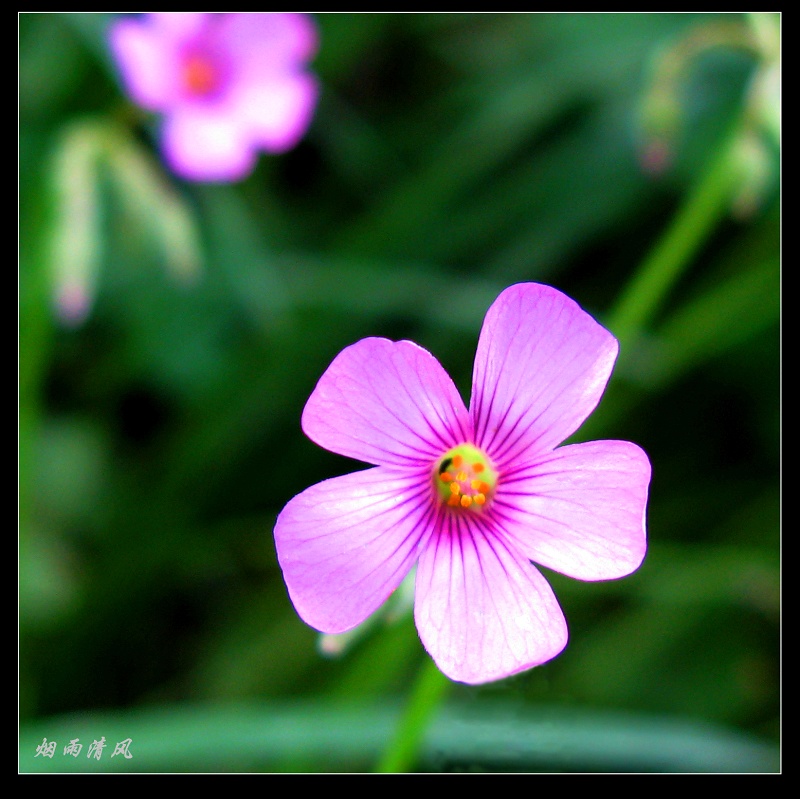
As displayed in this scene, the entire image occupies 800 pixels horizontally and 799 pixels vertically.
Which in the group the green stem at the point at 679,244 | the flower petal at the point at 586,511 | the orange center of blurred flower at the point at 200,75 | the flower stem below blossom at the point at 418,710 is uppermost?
the orange center of blurred flower at the point at 200,75

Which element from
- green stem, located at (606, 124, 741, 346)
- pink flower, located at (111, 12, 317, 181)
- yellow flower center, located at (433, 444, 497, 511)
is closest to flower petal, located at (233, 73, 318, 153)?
pink flower, located at (111, 12, 317, 181)

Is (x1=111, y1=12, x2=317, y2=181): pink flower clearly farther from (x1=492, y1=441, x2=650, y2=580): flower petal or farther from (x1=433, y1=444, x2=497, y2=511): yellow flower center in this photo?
(x1=492, y1=441, x2=650, y2=580): flower petal

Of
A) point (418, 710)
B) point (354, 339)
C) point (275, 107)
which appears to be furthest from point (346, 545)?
point (275, 107)

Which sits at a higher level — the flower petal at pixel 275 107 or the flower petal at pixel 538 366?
the flower petal at pixel 275 107

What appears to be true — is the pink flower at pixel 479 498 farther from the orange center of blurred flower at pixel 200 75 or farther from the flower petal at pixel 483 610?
the orange center of blurred flower at pixel 200 75

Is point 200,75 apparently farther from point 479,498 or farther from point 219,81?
point 479,498

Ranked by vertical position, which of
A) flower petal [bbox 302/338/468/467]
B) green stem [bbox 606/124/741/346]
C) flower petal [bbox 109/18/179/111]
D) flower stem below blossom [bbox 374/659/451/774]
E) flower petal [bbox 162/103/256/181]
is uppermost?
flower petal [bbox 109/18/179/111]

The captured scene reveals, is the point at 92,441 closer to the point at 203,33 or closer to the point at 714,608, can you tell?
the point at 203,33

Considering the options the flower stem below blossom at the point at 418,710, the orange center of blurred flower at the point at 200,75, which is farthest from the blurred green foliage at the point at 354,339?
the flower stem below blossom at the point at 418,710
